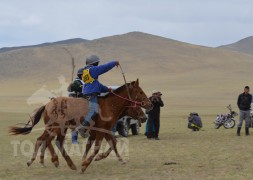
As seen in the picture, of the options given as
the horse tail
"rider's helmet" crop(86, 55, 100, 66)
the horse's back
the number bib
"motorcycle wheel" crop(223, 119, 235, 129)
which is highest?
"rider's helmet" crop(86, 55, 100, 66)

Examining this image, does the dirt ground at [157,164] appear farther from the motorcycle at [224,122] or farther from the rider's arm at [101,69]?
the motorcycle at [224,122]

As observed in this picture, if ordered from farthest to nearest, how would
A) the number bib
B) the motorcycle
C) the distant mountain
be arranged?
the distant mountain < the motorcycle < the number bib

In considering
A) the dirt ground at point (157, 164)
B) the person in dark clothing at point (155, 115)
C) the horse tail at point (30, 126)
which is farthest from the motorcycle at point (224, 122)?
the horse tail at point (30, 126)

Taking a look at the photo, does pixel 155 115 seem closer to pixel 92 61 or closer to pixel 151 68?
pixel 92 61

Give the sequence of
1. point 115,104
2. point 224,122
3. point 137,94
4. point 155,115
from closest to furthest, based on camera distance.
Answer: point 115,104 < point 137,94 < point 155,115 < point 224,122

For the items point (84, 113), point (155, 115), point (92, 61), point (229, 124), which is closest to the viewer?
point (84, 113)

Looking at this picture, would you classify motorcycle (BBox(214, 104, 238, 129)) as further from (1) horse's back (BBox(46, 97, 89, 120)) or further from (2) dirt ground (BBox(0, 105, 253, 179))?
(1) horse's back (BBox(46, 97, 89, 120))

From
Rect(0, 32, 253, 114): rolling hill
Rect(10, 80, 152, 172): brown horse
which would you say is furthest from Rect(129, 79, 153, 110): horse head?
Rect(0, 32, 253, 114): rolling hill

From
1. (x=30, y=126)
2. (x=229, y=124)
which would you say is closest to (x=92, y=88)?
(x=30, y=126)

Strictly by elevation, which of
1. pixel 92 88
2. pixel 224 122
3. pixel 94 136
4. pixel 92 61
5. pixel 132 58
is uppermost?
pixel 132 58

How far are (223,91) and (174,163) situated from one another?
60.1m

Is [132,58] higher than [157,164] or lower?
higher

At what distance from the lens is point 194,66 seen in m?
108

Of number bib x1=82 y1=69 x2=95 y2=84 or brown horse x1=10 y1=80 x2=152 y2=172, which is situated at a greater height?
number bib x1=82 y1=69 x2=95 y2=84
